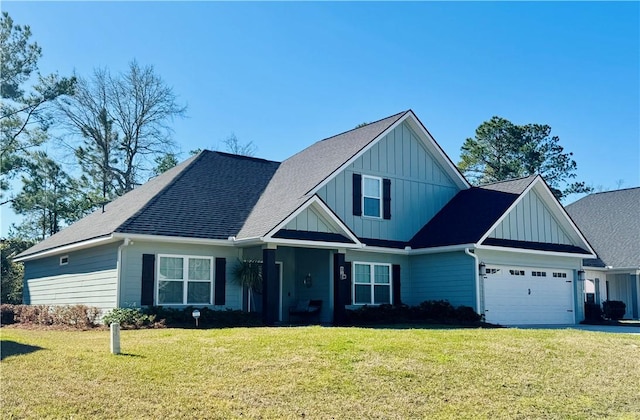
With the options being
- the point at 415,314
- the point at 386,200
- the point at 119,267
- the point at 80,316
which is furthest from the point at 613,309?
the point at 80,316

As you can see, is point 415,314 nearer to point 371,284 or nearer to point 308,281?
point 371,284

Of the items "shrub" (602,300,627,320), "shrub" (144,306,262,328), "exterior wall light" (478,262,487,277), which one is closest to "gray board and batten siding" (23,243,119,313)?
"shrub" (144,306,262,328)

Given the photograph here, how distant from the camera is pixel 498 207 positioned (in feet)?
72.8

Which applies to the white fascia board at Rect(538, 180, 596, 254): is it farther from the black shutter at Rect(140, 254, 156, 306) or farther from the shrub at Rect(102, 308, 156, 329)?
the shrub at Rect(102, 308, 156, 329)

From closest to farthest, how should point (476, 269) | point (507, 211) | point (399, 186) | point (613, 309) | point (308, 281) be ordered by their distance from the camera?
point (476, 269) < point (308, 281) < point (507, 211) < point (399, 186) < point (613, 309)

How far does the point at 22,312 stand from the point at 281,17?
13.5m

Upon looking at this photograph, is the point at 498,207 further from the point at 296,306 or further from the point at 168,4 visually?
the point at 168,4

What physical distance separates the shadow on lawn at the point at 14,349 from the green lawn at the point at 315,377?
19 mm

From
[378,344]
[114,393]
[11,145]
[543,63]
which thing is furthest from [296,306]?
[11,145]

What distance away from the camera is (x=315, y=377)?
32.7 ft

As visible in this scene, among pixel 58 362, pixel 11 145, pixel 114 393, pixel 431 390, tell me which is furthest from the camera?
pixel 11 145

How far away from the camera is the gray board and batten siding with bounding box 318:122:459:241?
22016mm

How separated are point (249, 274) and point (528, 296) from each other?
9901 mm

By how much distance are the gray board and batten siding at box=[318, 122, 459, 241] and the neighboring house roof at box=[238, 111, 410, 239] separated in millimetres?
410
